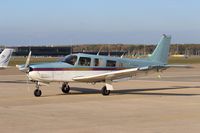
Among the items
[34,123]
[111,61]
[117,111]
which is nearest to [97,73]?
[111,61]

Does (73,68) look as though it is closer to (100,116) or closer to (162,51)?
(162,51)

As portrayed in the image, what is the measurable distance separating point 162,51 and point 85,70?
19.0 feet

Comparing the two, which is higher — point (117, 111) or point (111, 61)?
point (111, 61)

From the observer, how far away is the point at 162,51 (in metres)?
26.4

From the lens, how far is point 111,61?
76.7ft

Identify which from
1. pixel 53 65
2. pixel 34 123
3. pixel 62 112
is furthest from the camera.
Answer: pixel 53 65

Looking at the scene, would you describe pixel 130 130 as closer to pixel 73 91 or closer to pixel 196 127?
pixel 196 127

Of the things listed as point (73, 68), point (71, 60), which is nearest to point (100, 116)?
point (73, 68)

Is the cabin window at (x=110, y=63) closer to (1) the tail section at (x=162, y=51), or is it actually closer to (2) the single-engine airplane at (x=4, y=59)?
(1) the tail section at (x=162, y=51)

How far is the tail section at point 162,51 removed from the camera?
85.9ft

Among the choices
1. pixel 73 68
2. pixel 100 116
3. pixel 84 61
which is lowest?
pixel 100 116

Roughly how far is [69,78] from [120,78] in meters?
2.64

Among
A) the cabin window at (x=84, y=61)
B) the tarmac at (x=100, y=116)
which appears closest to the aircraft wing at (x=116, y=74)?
the cabin window at (x=84, y=61)

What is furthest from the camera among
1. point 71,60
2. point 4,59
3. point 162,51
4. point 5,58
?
point 5,58
